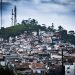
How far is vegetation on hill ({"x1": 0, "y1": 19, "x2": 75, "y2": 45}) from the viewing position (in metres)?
6.49

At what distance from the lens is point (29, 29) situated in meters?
6.88

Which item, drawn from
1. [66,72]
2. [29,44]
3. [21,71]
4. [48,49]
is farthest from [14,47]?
[66,72]

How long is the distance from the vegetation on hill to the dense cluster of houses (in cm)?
10

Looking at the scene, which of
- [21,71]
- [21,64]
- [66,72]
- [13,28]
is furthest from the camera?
[13,28]

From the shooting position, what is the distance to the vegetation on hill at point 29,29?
649cm

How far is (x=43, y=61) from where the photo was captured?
6.33 m

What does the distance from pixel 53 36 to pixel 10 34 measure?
99cm

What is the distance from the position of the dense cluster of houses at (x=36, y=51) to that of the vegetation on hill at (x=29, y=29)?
0.34 feet

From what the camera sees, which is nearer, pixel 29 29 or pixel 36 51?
pixel 29 29

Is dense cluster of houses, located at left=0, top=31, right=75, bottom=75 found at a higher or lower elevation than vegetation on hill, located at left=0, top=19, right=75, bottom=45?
lower

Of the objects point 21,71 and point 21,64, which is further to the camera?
point 21,64

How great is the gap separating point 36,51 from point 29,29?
55cm

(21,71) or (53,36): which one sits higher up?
(53,36)

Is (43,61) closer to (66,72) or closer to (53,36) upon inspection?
(53,36)
